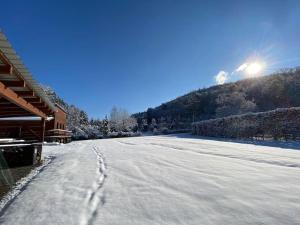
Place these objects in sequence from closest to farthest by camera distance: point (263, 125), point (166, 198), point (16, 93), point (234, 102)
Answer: point (166, 198)
point (16, 93)
point (263, 125)
point (234, 102)

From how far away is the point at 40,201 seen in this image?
445 cm

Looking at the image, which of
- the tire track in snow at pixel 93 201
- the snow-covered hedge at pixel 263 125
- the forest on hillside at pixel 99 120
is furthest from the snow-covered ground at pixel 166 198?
the forest on hillside at pixel 99 120

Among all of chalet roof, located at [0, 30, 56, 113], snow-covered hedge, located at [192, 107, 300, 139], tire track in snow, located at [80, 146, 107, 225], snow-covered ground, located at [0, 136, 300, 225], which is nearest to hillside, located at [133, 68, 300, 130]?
snow-covered hedge, located at [192, 107, 300, 139]

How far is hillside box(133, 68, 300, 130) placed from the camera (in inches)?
2019

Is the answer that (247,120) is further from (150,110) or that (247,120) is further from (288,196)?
(150,110)

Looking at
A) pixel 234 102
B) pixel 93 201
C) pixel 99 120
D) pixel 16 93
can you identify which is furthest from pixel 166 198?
pixel 99 120

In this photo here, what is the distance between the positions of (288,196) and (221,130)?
70.6 ft

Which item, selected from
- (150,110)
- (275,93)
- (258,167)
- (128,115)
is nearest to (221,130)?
(258,167)

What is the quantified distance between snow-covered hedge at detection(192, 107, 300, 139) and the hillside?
2559 centimetres

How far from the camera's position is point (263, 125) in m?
19.3

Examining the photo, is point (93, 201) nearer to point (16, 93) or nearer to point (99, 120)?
point (16, 93)

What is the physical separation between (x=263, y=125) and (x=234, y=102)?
31895mm

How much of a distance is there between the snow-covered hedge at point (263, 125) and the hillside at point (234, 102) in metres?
25.6

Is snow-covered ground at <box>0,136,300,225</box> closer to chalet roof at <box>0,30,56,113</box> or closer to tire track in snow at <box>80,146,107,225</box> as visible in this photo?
tire track in snow at <box>80,146,107,225</box>
